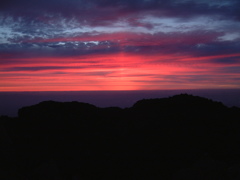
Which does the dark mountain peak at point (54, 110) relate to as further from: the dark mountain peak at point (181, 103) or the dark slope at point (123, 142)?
the dark mountain peak at point (181, 103)

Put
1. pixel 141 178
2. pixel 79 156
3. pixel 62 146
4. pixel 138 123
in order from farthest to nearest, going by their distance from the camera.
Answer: pixel 138 123 → pixel 62 146 → pixel 79 156 → pixel 141 178

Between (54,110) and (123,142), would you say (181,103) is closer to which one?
(123,142)

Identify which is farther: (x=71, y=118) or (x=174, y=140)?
(x=71, y=118)

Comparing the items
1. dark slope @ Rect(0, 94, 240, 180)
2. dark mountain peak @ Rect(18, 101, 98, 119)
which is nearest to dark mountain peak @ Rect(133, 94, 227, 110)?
dark slope @ Rect(0, 94, 240, 180)

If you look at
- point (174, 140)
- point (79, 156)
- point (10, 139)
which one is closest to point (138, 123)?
point (174, 140)

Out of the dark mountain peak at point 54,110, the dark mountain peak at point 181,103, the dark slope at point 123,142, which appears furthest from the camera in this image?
the dark mountain peak at point 181,103

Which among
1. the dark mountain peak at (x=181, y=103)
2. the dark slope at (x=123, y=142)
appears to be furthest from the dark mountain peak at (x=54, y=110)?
the dark mountain peak at (x=181, y=103)

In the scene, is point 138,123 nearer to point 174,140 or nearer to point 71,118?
point 174,140

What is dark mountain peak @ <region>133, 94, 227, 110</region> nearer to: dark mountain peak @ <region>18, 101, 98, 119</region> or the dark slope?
the dark slope

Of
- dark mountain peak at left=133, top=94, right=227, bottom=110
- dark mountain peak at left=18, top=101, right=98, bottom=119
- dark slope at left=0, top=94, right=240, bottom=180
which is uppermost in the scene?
dark mountain peak at left=133, top=94, right=227, bottom=110

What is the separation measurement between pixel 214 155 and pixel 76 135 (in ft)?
24.4

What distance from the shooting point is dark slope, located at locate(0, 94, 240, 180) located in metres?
11.0

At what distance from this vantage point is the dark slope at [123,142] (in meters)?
11.0

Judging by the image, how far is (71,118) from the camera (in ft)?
49.8
